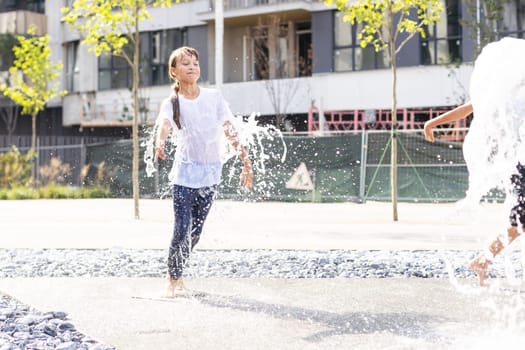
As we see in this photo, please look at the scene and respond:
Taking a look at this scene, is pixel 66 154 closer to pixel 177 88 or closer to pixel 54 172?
pixel 54 172

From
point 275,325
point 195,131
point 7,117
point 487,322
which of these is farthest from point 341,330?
point 7,117

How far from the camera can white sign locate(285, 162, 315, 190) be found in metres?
19.9

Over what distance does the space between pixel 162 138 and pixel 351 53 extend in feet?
78.5

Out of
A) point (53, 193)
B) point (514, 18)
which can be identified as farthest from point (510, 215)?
point (514, 18)

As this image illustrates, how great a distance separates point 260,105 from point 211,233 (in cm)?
1872

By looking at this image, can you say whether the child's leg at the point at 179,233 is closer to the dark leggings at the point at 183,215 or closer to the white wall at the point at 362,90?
the dark leggings at the point at 183,215

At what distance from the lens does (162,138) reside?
226 inches

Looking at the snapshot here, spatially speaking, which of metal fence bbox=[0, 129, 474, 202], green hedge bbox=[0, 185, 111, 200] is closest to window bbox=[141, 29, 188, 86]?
green hedge bbox=[0, 185, 111, 200]

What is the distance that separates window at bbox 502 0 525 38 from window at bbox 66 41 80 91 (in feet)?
64.4

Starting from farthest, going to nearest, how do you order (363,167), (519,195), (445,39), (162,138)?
(445,39) < (363,167) < (162,138) < (519,195)

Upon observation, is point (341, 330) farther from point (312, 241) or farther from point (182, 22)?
point (182, 22)

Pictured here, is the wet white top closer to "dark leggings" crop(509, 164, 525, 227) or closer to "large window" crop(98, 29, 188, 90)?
"dark leggings" crop(509, 164, 525, 227)

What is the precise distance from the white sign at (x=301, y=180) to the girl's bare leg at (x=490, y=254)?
548 inches

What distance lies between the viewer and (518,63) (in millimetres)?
5359
